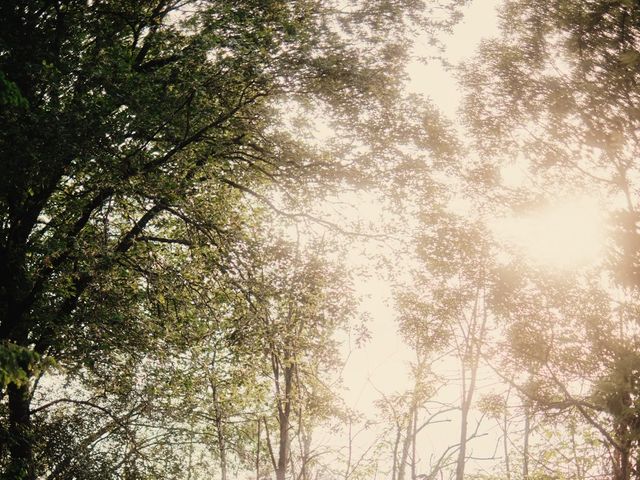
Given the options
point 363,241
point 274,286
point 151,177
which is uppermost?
point 363,241

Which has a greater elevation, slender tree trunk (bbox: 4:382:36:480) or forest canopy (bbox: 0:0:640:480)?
forest canopy (bbox: 0:0:640:480)

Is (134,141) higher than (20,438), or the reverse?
(134,141)

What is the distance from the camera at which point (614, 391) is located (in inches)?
313

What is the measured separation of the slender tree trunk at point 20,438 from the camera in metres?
7.55

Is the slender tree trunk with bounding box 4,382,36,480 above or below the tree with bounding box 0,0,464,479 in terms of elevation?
below

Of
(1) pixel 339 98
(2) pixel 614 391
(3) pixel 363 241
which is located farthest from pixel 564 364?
(1) pixel 339 98

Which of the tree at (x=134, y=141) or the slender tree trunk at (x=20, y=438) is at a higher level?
the tree at (x=134, y=141)

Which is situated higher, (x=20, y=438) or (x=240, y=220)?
(x=240, y=220)

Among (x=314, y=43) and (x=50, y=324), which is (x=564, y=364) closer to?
(x=314, y=43)

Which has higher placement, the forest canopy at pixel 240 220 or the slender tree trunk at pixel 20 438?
the forest canopy at pixel 240 220

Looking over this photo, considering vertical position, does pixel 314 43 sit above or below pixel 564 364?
above

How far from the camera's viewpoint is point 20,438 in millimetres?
8078

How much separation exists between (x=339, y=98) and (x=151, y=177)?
4199 millimetres

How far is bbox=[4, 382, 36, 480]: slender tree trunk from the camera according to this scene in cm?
755
